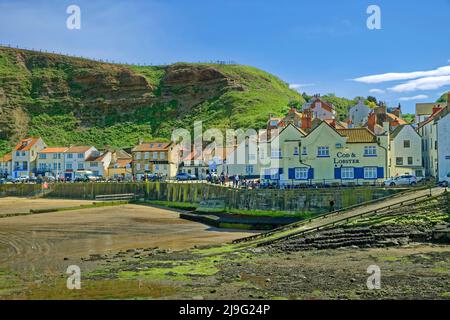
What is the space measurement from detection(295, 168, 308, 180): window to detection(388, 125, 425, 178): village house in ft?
29.0

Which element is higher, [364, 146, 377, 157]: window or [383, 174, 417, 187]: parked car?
[364, 146, 377, 157]: window

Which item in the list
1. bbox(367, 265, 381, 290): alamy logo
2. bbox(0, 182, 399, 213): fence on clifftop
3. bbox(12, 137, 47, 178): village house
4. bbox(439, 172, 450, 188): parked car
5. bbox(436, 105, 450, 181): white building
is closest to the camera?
bbox(367, 265, 381, 290): alamy logo

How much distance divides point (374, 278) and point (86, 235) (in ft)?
71.1

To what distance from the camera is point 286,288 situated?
19.2m

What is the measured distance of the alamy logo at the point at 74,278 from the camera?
1988 centimetres

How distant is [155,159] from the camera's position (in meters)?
79.6

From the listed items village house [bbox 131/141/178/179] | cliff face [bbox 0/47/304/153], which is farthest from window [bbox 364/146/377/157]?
cliff face [bbox 0/47/304/153]

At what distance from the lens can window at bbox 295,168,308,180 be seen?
4550cm

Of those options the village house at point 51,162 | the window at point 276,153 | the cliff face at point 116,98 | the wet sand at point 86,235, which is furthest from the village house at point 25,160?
the window at point 276,153

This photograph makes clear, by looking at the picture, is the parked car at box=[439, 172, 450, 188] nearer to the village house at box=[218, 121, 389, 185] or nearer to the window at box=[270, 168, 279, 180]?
the village house at box=[218, 121, 389, 185]

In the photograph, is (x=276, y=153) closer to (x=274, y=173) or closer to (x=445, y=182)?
(x=274, y=173)

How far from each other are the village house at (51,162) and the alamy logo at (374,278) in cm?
7340

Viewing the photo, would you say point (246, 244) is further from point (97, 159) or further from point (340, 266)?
point (97, 159)

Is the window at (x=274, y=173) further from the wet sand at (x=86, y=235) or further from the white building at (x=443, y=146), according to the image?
the white building at (x=443, y=146)
